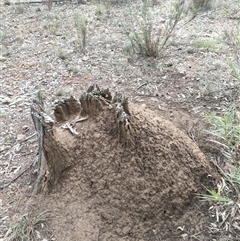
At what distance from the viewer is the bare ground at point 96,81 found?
2.04m

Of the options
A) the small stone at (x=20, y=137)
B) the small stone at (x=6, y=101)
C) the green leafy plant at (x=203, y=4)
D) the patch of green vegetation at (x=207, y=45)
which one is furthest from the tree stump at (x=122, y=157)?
the green leafy plant at (x=203, y=4)

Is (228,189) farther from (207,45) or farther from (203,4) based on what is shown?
(203,4)

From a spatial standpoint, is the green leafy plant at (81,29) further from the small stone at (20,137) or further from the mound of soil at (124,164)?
the mound of soil at (124,164)

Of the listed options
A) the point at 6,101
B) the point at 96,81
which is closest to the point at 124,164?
the point at 96,81

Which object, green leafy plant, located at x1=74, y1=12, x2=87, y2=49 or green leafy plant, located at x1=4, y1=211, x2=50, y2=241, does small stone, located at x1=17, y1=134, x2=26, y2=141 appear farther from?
green leafy plant, located at x1=74, y1=12, x2=87, y2=49

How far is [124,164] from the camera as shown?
2.12 meters

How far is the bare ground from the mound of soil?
0.04m

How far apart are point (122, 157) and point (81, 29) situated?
2242 millimetres

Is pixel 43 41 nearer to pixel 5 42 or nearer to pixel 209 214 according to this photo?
pixel 5 42

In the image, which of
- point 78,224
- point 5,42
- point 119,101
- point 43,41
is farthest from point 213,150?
point 5,42

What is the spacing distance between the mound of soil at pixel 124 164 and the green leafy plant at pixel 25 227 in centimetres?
22

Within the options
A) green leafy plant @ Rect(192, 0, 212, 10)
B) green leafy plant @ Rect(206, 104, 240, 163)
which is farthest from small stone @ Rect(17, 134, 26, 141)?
green leafy plant @ Rect(192, 0, 212, 10)

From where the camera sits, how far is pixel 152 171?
2.11 metres

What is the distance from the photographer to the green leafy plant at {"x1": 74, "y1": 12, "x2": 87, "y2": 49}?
3.96m
